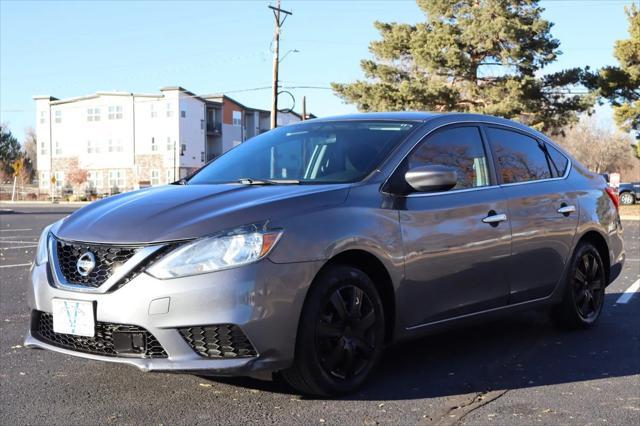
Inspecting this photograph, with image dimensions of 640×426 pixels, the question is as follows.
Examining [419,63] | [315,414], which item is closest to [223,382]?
[315,414]

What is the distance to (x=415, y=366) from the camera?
4816 mm

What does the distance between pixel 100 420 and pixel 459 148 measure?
286 centimetres

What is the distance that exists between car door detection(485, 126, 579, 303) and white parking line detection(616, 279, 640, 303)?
7.60 feet

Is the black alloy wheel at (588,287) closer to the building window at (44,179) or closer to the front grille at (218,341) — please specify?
the front grille at (218,341)

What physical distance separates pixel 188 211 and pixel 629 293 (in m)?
5.93

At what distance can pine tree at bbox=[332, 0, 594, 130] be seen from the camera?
35.4 metres

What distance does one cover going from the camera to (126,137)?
71.9 m

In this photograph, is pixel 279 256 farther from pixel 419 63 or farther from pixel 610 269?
pixel 419 63

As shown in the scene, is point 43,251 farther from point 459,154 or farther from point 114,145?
point 114,145

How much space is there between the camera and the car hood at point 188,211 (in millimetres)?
3699

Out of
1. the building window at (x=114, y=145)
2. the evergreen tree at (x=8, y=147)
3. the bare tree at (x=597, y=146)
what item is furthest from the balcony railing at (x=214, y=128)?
the bare tree at (x=597, y=146)

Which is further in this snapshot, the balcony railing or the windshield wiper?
the balcony railing

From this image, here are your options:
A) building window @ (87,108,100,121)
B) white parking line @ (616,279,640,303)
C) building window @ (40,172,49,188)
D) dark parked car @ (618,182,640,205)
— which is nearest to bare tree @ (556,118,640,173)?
dark parked car @ (618,182,640,205)

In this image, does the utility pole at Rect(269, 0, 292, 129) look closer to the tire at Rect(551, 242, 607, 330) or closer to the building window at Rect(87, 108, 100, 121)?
the tire at Rect(551, 242, 607, 330)
